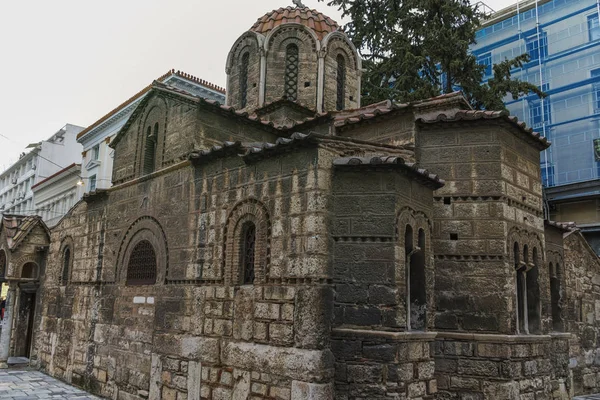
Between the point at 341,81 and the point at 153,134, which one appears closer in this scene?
the point at 153,134

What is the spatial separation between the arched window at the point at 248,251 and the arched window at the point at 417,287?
211 cm

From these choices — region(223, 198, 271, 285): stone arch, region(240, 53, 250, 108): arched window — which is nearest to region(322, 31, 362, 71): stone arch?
region(240, 53, 250, 108): arched window

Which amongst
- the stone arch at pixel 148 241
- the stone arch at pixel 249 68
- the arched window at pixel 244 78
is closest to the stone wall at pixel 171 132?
the stone arch at pixel 148 241

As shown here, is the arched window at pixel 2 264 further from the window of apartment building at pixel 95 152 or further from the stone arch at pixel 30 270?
the window of apartment building at pixel 95 152

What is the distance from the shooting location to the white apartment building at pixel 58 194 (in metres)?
24.4

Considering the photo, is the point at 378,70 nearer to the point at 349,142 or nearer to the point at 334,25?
the point at 334,25

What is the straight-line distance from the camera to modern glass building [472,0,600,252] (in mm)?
17766

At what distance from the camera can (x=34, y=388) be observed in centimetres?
1018

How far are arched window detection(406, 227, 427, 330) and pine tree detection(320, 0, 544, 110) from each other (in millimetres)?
9262

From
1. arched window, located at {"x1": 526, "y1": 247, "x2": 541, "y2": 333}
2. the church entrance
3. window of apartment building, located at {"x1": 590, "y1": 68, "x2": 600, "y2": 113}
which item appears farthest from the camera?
window of apartment building, located at {"x1": 590, "y1": 68, "x2": 600, "y2": 113}

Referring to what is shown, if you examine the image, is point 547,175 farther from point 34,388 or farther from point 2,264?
point 2,264

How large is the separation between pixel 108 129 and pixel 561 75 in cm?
1838

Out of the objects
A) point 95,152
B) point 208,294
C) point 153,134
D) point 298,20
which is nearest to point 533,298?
point 208,294

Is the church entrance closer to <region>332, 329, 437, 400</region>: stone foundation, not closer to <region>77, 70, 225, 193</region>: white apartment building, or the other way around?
<region>77, 70, 225, 193</region>: white apartment building
